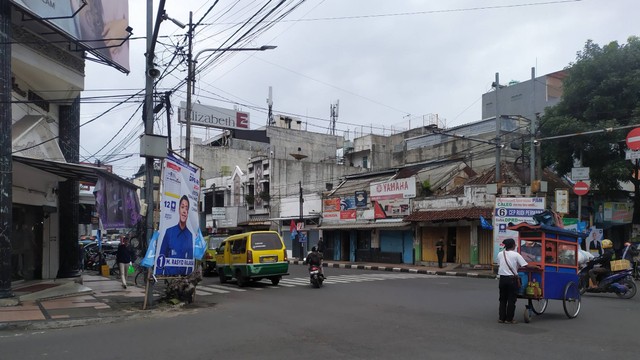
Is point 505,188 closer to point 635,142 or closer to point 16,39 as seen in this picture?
point 635,142

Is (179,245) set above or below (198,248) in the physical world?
above

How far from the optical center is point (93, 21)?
17438 mm

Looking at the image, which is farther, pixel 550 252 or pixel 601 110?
pixel 601 110

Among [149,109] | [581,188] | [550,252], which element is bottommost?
[550,252]

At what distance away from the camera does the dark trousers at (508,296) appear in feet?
32.2

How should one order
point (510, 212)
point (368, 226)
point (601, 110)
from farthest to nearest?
point (368, 226)
point (601, 110)
point (510, 212)

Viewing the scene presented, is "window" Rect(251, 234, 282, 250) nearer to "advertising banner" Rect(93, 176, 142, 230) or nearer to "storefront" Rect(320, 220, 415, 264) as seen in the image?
"advertising banner" Rect(93, 176, 142, 230)

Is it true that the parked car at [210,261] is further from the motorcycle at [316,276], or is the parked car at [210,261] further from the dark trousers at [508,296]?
the dark trousers at [508,296]

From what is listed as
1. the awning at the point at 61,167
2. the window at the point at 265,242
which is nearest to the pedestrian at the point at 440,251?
the window at the point at 265,242

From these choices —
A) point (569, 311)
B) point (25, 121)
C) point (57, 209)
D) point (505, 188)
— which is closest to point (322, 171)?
point (505, 188)

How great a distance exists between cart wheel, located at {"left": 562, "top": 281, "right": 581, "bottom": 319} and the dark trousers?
4.65 ft

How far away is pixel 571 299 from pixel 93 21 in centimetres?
1686

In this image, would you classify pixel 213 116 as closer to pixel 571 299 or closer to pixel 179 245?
pixel 179 245

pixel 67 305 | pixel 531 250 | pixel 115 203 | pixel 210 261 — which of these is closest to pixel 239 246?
pixel 115 203
